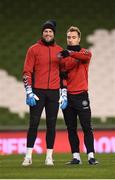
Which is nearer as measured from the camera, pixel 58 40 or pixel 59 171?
pixel 59 171

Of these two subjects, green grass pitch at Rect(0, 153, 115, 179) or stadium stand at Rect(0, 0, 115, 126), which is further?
stadium stand at Rect(0, 0, 115, 126)

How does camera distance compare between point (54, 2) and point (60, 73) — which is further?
point (54, 2)

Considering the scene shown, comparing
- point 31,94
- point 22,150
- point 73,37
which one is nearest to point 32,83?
point 31,94

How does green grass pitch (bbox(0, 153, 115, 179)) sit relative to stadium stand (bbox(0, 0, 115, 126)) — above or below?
below

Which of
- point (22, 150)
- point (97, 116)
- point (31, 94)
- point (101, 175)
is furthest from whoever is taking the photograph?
point (97, 116)

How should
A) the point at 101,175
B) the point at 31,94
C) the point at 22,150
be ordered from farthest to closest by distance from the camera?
the point at 22,150 → the point at 31,94 → the point at 101,175

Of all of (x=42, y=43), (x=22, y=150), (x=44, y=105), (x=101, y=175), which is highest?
(x=42, y=43)

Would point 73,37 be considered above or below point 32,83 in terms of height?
above

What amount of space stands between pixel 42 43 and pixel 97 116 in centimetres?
785

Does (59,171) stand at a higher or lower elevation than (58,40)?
lower

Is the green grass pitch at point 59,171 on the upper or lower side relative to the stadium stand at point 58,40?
lower

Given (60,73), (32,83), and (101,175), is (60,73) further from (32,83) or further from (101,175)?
(101,175)

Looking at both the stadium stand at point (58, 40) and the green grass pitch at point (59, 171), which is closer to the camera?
the green grass pitch at point (59, 171)

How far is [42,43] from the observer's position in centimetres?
795
